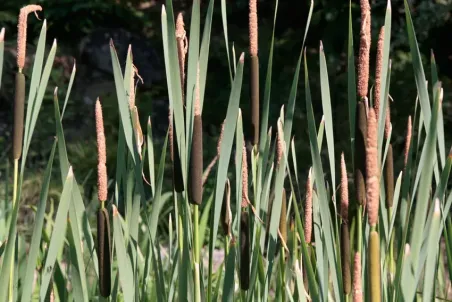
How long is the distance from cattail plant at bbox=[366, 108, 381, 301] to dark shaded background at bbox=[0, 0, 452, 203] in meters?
4.18

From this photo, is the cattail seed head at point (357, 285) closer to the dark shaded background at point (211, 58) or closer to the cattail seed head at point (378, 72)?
the cattail seed head at point (378, 72)

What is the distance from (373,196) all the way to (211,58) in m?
6.72

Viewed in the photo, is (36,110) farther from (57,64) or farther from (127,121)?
(57,64)

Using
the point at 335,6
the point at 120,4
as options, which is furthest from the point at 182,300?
the point at 120,4

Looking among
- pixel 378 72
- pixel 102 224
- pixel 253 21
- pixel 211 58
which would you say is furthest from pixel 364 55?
pixel 211 58

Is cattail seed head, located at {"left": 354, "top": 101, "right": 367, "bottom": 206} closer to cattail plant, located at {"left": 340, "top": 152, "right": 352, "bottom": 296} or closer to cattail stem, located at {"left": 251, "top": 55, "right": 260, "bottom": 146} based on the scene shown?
cattail plant, located at {"left": 340, "top": 152, "right": 352, "bottom": 296}

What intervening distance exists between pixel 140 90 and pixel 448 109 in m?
3.14

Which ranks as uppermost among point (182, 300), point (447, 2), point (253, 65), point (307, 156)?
point (447, 2)

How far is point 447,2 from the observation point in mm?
5520

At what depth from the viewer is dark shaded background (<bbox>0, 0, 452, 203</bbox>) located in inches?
227

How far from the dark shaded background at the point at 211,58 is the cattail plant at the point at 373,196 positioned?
4.18 meters

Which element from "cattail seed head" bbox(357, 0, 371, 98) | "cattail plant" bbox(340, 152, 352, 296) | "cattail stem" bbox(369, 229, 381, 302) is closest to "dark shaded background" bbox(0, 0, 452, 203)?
"cattail plant" bbox(340, 152, 352, 296)

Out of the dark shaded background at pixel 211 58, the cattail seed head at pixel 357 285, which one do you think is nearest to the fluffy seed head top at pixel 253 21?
the cattail seed head at pixel 357 285

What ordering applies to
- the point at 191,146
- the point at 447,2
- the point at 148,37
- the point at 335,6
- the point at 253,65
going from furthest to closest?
1. the point at 148,37
2. the point at 335,6
3. the point at 447,2
4. the point at 253,65
5. the point at 191,146
